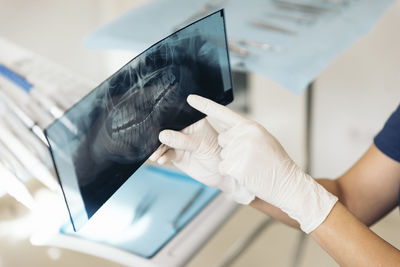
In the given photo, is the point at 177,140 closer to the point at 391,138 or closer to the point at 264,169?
the point at 264,169

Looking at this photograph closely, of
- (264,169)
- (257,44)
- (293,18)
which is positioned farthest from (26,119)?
(293,18)

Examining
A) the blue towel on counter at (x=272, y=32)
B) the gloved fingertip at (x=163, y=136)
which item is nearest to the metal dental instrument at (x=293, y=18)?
the blue towel on counter at (x=272, y=32)

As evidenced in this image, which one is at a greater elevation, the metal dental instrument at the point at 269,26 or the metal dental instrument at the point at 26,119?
the metal dental instrument at the point at 26,119

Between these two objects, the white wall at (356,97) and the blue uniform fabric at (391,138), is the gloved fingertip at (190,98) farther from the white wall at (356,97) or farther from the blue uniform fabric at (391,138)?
the white wall at (356,97)

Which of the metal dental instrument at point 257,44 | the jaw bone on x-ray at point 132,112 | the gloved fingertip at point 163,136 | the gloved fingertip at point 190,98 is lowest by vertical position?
the metal dental instrument at point 257,44

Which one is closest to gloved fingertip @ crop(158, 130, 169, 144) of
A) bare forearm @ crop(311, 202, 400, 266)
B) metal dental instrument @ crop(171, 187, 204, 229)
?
metal dental instrument @ crop(171, 187, 204, 229)

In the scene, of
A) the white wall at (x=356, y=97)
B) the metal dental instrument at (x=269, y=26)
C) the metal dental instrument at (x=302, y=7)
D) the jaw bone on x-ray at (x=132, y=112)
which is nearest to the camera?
the jaw bone on x-ray at (x=132, y=112)

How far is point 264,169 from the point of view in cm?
87

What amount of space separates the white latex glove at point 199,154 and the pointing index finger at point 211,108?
62mm

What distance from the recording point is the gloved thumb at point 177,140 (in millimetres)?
845

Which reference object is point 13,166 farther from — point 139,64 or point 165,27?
point 165,27

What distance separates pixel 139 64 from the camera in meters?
0.73

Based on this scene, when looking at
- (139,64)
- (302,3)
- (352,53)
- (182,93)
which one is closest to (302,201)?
(182,93)

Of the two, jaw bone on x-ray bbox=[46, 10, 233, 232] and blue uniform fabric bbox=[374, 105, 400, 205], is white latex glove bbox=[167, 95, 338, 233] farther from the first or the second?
blue uniform fabric bbox=[374, 105, 400, 205]
